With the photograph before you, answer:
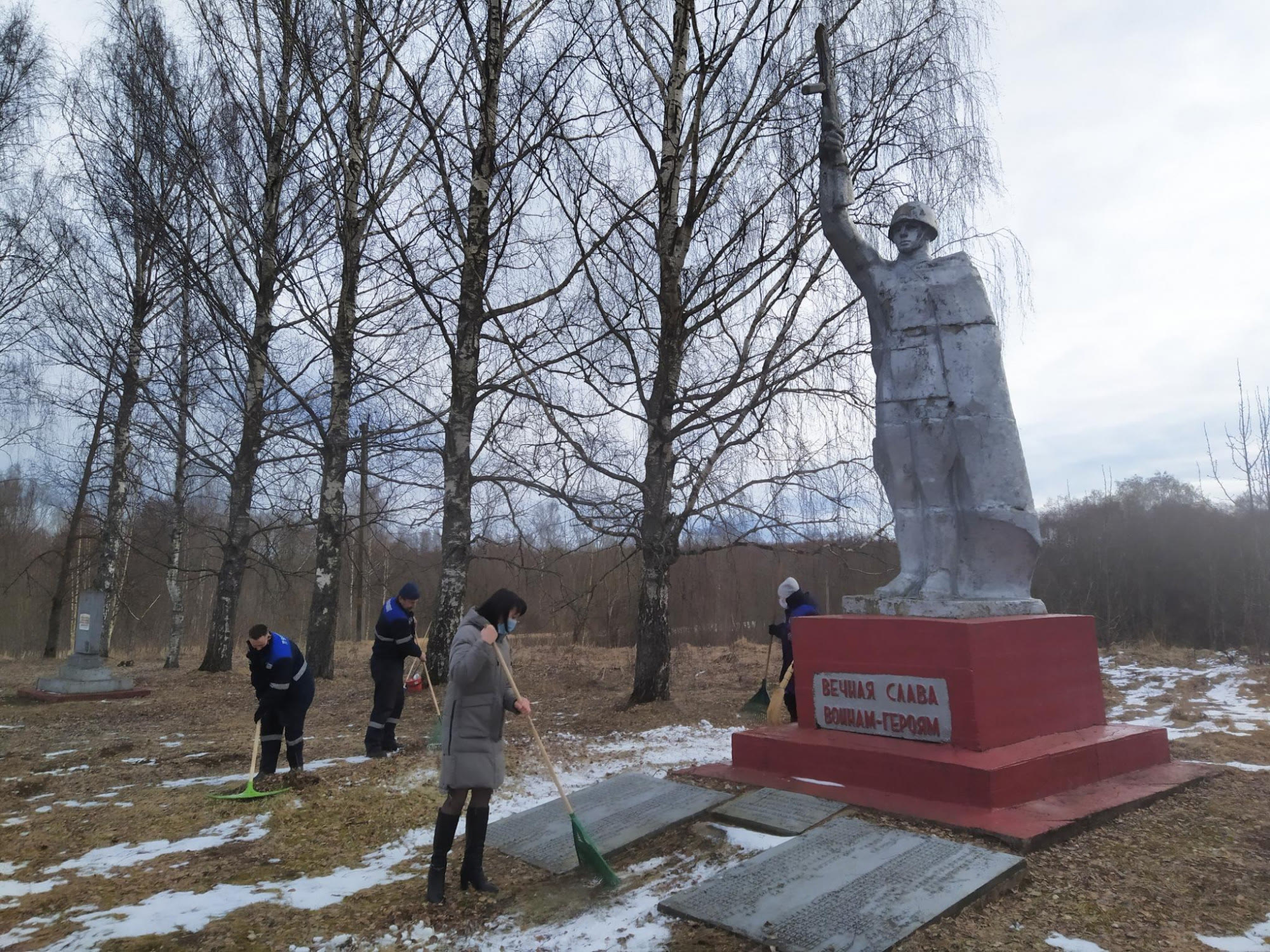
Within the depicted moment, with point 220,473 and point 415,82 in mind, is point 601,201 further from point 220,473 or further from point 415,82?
point 220,473

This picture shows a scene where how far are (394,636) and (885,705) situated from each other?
4088 millimetres

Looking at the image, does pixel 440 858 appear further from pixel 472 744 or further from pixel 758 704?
pixel 758 704

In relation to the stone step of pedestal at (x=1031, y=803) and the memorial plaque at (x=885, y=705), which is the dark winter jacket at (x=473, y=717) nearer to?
the stone step of pedestal at (x=1031, y=803)

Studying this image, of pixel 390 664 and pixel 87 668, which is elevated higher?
pixel 390 664

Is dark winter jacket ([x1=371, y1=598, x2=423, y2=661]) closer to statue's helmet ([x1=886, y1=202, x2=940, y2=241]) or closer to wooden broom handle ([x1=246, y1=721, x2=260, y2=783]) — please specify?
wooden broom handle ([x1=246, y1=721, x2=260, y2=783])

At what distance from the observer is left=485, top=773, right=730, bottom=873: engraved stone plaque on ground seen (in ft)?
13.3

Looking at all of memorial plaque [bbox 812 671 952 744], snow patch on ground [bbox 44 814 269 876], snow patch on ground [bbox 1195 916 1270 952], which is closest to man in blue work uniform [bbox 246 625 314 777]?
snow patch on ground [bbox 44 814 269 876]

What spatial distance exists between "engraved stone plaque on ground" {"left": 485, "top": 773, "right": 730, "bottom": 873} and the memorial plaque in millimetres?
946

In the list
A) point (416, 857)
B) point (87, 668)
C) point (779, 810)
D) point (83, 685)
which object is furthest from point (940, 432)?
point (87, 668)

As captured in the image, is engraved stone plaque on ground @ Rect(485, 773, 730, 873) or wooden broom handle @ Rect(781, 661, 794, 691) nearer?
engraved stone plaque on ground @ Rect(485, 773, 730, 873)

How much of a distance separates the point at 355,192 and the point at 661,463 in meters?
5.82

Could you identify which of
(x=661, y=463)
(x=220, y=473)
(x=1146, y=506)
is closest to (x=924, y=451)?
(x=661, y=463)

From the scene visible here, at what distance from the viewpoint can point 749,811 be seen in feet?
14.0

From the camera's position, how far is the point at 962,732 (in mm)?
4391
